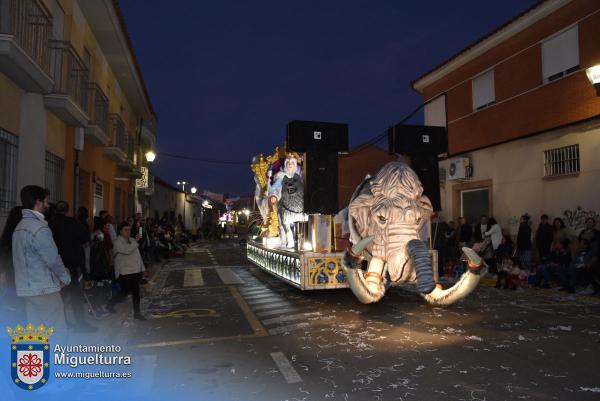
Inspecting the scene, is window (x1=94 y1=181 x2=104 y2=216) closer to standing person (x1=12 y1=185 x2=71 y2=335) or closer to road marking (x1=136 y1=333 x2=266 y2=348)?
road marking (x1=136 y1=333 x2=266 y2=348)

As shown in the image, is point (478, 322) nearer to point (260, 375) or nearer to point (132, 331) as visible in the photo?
point (260, 375)

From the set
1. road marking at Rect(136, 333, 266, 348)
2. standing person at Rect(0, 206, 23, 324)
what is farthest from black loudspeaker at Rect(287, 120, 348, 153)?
standing person at Rect(0, 206, 23, 324)

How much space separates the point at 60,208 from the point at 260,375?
3989mm

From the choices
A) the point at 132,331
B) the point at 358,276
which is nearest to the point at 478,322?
the point at 358,276

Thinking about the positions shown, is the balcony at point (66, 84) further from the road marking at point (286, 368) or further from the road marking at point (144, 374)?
the road marking at point (286, 368)

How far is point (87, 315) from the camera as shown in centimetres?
723

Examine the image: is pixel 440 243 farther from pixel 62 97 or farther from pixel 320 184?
pixel 62 97

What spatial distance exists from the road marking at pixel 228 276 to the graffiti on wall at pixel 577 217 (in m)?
8.82

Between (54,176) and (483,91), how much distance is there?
13.7 metres

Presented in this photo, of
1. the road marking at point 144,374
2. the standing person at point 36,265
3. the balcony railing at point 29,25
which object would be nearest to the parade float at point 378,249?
the road marking at point 144,374

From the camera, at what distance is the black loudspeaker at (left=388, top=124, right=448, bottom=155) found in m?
8.91

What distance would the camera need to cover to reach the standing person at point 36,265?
4.07 m

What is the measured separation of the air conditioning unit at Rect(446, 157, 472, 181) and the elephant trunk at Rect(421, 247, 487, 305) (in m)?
11.1

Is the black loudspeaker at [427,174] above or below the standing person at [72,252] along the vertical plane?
above
